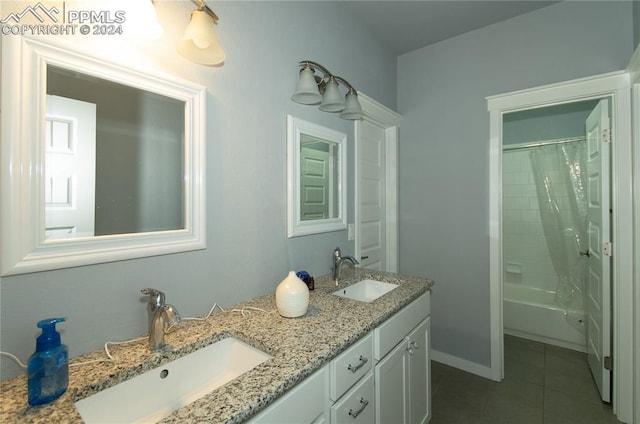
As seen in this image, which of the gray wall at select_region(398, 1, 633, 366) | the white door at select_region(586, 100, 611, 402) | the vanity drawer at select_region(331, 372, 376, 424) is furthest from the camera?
the gray wall at select_region(398, 1, 633, 366)

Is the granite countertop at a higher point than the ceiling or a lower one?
lower

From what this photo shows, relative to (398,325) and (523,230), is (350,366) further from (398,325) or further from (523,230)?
(523,230)

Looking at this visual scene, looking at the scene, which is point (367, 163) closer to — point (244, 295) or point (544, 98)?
point (544, 98)

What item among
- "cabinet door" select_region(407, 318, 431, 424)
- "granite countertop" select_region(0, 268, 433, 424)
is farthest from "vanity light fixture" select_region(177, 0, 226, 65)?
"cabinet door" select_region(407, 318, 431, 424)

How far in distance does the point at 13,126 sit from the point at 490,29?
2891 millimetres

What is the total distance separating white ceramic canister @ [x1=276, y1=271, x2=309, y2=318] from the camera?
1.17 metres

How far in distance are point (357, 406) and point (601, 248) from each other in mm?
1977

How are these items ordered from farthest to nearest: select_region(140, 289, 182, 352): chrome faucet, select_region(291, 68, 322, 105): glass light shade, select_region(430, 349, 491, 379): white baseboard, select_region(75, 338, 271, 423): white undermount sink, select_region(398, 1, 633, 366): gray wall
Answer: select_region(430, 349, 491, 379): white baseboard, select_region(398, 1, 633, 366): gray wall, select_region(291, 68, 322, 105): glass light shade, select_region(140, 289, 182, 352): chrome faucet, select_region(75, 338, 271, 423): white undermount sink

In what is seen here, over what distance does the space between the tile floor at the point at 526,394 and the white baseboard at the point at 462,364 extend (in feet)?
0.14

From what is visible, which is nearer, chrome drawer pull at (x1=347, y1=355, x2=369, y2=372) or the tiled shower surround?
chrome drawer pull at (x1=347, y1=355, x2=369, y2=372)

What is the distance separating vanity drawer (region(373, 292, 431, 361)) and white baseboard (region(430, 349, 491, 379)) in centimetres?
104

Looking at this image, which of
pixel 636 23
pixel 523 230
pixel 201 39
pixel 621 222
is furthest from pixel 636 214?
pixel 201 39

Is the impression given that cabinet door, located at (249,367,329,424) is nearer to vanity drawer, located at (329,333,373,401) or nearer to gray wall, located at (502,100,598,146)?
vanity drawer, located at (329,333,373,401)

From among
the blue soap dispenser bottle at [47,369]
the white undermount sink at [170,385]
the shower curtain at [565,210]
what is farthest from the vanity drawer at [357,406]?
the shower curtain at [565,210]
